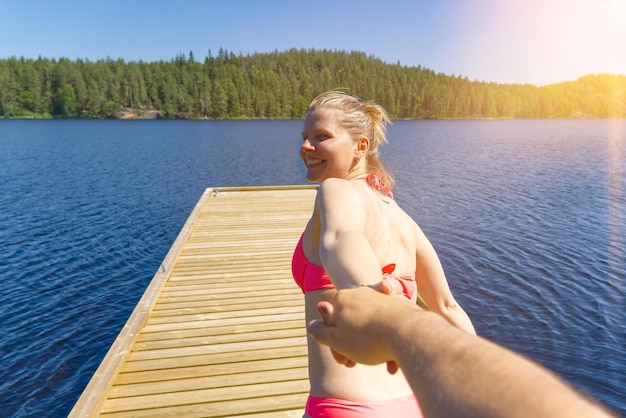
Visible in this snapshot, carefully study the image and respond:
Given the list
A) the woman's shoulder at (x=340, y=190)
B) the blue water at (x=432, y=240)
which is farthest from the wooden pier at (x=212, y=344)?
the woman's shoulder at (x=340, y=190)

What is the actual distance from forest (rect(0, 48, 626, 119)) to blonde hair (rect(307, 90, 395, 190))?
137 metres

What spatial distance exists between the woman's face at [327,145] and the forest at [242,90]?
448 ft

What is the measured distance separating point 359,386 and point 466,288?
12.5 m

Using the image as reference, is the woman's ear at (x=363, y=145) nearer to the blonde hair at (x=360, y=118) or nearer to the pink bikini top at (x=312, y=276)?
the blonde hair at (x=360, y=118)

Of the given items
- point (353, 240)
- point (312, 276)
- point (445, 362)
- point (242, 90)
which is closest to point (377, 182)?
point (312, 276)

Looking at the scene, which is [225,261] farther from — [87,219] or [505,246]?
[87,219]

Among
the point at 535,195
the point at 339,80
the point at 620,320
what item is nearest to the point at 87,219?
the point at 620,320

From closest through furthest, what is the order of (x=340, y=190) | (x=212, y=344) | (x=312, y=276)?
1. (x=340, y=190)
2. (x=312, y=276)
3. (x=212, y=344)

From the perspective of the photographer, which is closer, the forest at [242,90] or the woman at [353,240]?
the woman at [353,240]

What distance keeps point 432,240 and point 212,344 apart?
1284cm

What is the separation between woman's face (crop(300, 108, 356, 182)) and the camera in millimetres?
1931

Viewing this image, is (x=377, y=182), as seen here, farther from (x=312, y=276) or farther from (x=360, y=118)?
(x=312, y=276)

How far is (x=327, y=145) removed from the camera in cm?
195

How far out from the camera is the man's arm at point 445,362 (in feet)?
1.99
